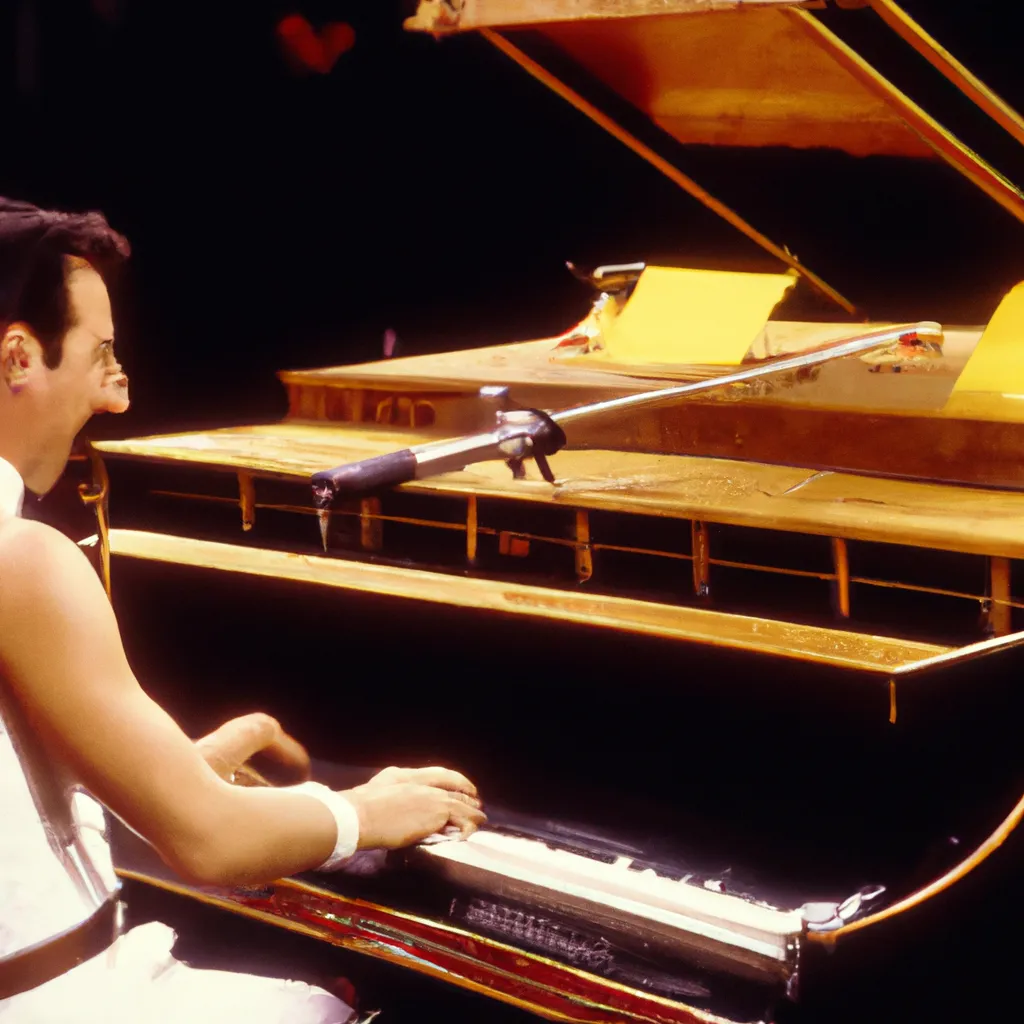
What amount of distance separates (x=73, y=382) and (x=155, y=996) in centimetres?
78

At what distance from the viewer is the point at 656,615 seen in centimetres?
144

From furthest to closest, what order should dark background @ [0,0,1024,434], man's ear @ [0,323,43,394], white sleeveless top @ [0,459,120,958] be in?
dark background @ [0,0,1024,434]
man's ear @ [0,323,43,394]
white sleeveless top @ [0,459,120,958]

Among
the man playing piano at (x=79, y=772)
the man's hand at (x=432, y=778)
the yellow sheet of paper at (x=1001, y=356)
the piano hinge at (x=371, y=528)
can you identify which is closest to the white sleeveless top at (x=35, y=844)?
the man playing piano at (x=79, y=772)

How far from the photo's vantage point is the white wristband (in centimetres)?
147

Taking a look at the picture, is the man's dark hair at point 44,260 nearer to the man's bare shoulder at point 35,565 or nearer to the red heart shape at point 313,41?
the man's bare shoulder at point 35,565

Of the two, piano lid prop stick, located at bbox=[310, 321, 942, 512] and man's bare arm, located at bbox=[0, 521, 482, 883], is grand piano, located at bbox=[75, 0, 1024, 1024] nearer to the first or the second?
piano lid prop stick, located at bbox=[310, 321, 942, 512]

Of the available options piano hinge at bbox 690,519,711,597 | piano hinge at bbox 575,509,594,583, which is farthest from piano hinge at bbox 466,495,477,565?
piano hinge at bbox 690,519,711,597

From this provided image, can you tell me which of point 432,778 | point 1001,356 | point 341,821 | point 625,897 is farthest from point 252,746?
point 1001,356

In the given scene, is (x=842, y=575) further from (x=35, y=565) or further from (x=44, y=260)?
(x=44, y=260)

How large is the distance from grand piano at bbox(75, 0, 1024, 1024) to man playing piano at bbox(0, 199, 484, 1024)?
324 millimetres

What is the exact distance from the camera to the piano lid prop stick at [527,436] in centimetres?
139

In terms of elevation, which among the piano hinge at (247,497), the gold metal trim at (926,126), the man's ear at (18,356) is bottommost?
the piano hinge at (247,497)

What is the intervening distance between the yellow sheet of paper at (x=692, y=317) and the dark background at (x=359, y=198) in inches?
Result: 7.4

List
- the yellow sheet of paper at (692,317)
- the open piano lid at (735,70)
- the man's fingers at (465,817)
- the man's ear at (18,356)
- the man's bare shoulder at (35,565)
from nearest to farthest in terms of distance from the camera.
A: the man's bare shoulder at (35,565) → the man's ear at (18,356) → the open piano lid at (735,70) → the man's fingers at (465,817) → the yellow sheet of paper at (692,317)
